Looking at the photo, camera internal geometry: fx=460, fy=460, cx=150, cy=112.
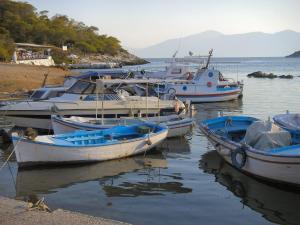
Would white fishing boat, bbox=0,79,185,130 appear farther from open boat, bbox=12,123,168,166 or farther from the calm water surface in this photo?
the calm water surface

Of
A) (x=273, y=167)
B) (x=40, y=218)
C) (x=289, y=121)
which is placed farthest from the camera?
(x=289, y=121)

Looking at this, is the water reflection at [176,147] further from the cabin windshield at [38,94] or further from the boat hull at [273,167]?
the cabin windshield at [38,94]

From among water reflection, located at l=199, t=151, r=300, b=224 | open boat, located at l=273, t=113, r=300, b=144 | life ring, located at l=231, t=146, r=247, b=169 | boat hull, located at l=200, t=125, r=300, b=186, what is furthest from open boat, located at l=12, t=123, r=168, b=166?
open boat, located at l=273, t=113, r=300, b=144

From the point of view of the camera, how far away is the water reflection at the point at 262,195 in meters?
10.6

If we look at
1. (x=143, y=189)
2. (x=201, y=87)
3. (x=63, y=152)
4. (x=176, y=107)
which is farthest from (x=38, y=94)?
(x=201, y=87)

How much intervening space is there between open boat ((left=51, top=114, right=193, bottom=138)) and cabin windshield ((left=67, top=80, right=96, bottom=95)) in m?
1.75

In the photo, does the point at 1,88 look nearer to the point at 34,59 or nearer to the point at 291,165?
the point at 291,165

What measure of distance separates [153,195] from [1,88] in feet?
77.3

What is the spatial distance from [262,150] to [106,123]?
23.5 feet

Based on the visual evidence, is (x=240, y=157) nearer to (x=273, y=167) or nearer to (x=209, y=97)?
(x=273, y=167)

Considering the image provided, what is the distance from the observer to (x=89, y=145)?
558 inches

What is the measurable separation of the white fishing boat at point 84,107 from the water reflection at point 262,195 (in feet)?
19.9

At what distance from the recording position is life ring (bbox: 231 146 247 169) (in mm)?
13134

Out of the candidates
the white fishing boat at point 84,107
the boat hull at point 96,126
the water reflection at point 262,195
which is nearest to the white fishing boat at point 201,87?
the white fishing boat at point 84,107
